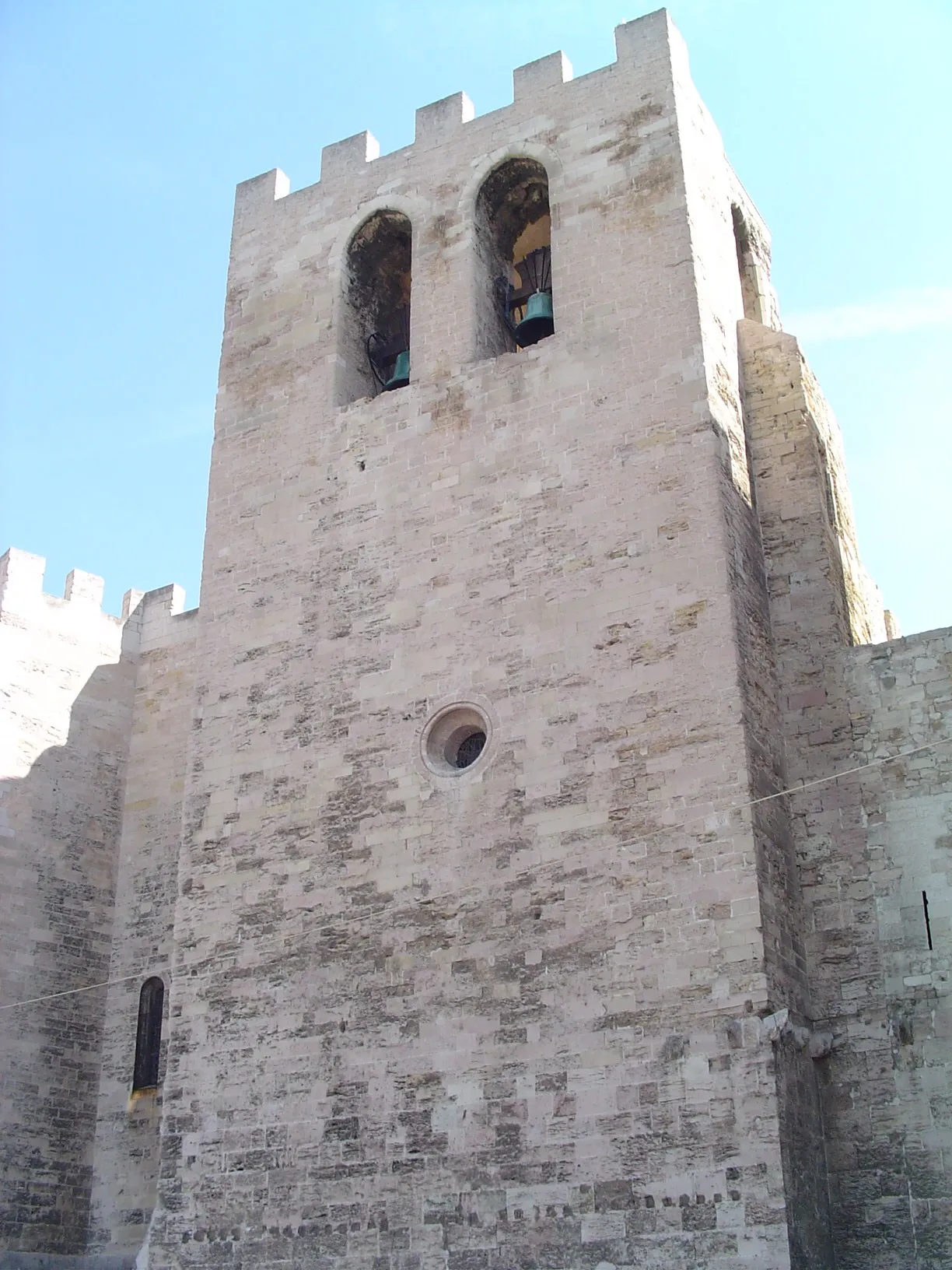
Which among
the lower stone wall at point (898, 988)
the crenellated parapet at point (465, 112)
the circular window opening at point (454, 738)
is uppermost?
the crenellated parapet at point (465, 112)

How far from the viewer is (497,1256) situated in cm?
967

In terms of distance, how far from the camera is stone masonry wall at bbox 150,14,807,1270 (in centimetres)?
973

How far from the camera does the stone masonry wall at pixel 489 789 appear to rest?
9.73 metres

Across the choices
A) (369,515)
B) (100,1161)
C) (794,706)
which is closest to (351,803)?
(369,515)

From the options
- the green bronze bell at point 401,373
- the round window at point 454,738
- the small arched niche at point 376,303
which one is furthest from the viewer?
the small arched niche at point 376,303

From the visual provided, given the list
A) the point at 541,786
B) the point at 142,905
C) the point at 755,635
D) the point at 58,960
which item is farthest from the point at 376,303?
the point at 58,960

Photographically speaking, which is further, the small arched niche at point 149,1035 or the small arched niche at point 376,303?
the small arched niche at point 376,303

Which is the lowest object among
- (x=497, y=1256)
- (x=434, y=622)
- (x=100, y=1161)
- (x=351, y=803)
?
(x=497, y=1256)

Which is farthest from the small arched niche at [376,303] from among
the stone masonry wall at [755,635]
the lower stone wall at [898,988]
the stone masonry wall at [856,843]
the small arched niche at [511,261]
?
the lower stone wall at [898,988]

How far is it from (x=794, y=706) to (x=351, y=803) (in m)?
3.39

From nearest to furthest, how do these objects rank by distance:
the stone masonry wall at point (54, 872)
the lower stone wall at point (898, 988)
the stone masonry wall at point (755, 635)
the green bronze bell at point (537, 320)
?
the stone masonry wall at point (755, 635) → the lower stone wall at point (898, 988) → the green bronze bell at point (537, 320) → the stone masonry wall at point (54, 872)

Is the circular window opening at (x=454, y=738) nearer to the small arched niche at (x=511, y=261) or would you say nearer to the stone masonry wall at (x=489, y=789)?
the stone masonry wall at (x=489, y=789)

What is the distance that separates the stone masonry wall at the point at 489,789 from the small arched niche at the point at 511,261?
0.20 meters

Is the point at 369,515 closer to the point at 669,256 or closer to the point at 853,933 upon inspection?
the point at 669,256
